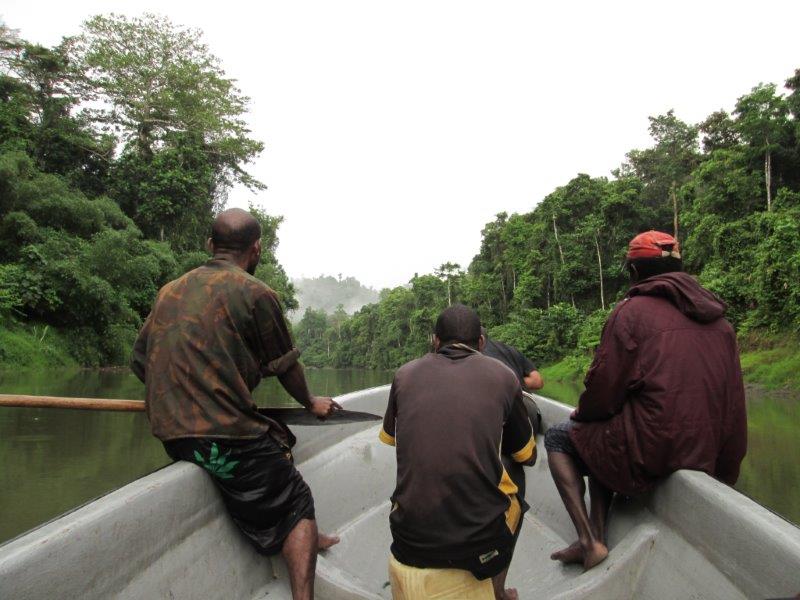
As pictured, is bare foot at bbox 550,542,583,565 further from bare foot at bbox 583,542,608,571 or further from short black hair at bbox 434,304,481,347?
short black hair at bbox 434,304,481,347

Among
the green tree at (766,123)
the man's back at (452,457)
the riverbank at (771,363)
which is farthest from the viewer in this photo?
the green tree at (766,123)

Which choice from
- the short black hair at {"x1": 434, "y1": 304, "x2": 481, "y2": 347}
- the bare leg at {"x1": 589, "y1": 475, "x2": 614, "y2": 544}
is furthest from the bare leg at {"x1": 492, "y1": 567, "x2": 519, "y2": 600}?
the short black hair at {"x1": 434, "y1": 304, "x2": 481, "y2": 347}

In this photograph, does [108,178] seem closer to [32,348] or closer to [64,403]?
[32,348]

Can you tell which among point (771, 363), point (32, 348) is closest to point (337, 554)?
point (32, 348)

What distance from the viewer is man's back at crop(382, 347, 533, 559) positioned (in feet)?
4.98

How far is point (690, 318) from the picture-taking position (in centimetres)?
188

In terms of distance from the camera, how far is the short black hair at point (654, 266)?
2.10m

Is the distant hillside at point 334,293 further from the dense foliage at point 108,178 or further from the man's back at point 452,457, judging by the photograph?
the man's back at point 452,457

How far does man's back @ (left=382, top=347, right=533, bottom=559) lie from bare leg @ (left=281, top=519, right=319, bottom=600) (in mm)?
396

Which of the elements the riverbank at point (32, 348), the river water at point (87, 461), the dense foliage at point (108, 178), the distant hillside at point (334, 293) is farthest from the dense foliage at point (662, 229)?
the distant hillside at point (334, 293)

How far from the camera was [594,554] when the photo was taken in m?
2.04

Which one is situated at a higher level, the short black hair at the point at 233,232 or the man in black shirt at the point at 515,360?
the short black hair at the point at 233,232

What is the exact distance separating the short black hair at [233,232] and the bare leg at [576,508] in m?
1.43

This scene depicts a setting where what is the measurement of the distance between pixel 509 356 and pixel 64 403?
2143 mm
